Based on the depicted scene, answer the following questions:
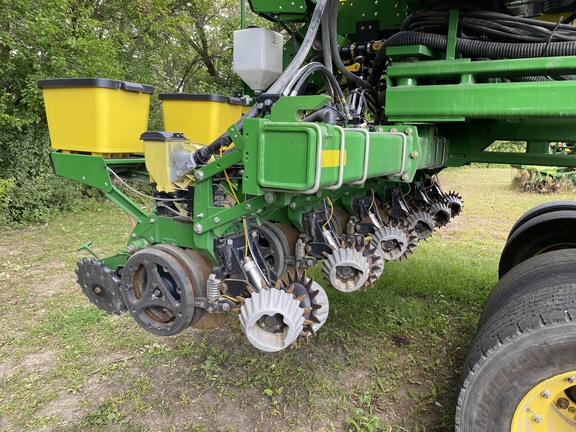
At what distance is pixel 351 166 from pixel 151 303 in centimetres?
120

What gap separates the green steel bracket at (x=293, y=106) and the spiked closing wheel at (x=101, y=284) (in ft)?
4.00

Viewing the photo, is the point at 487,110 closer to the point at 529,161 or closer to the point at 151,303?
the point at 529,161

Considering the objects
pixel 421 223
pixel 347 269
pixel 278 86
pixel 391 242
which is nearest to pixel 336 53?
pixel 278 86

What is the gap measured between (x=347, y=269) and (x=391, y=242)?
0.97 m

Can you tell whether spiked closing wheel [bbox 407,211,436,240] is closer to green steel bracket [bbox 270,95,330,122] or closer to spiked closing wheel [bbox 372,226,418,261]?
spiked closing wheel [bbox 372,226,418,261]

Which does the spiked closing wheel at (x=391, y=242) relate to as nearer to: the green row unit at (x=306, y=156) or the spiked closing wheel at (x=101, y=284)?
the green row unit at (x=306, y=156)

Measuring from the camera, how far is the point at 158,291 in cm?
220

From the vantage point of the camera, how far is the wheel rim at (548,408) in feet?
5.54

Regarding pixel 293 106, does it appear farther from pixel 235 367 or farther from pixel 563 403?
pixel 235 367

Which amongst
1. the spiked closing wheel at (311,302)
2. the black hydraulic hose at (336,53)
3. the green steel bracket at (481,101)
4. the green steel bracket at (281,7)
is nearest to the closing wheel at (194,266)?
the spiked closing wheel at (311,302)

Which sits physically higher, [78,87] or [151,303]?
[78,87]

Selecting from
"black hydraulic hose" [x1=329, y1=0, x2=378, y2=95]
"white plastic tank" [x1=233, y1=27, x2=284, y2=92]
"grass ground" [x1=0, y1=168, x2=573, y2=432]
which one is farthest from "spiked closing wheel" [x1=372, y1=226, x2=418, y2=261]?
"white plastic tank" [x1=233, y1=27, x2=284, y2=92]

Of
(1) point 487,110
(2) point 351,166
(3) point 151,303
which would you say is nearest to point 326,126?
(2) point 351,166

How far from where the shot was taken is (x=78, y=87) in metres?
2.29
